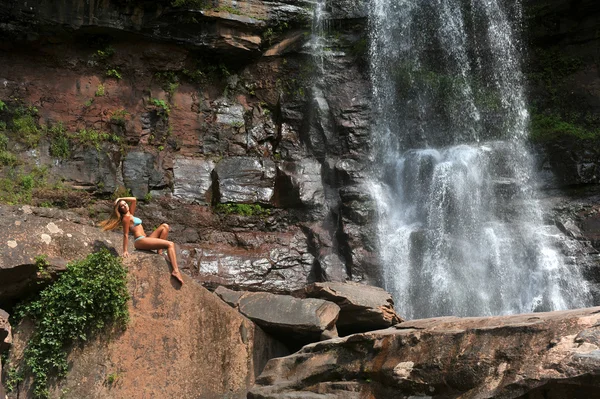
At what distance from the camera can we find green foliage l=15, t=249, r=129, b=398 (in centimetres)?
804

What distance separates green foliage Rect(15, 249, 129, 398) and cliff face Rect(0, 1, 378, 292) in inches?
246

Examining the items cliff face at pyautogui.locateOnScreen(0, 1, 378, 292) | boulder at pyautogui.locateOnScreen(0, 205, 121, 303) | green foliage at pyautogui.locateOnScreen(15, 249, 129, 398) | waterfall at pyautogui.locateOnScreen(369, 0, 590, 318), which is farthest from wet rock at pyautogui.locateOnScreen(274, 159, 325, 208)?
green foliage at pyautogui.locateOnScreen(15, 249, 129, 398)

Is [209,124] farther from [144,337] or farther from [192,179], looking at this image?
[144,337]

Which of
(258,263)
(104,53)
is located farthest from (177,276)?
(104,53)

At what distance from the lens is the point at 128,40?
1834 centimetres

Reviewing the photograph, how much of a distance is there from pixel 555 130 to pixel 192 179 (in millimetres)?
10320

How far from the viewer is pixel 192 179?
1717cm

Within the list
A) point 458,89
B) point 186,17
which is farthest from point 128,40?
point 458,89

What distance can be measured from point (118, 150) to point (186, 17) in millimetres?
4302

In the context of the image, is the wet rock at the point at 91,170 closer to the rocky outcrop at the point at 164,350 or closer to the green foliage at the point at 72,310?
the rocky outcrop at the point at 164,350

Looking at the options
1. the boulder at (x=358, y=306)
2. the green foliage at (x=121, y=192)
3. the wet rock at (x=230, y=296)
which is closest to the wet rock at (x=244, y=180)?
the green foliage at (x=121, y=192)

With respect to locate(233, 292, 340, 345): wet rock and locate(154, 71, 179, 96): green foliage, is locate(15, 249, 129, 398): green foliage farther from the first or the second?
locate(154, 71, 179, 96): green foliage

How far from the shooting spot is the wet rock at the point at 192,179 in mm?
16922

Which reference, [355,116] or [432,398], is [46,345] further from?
[355,116]
